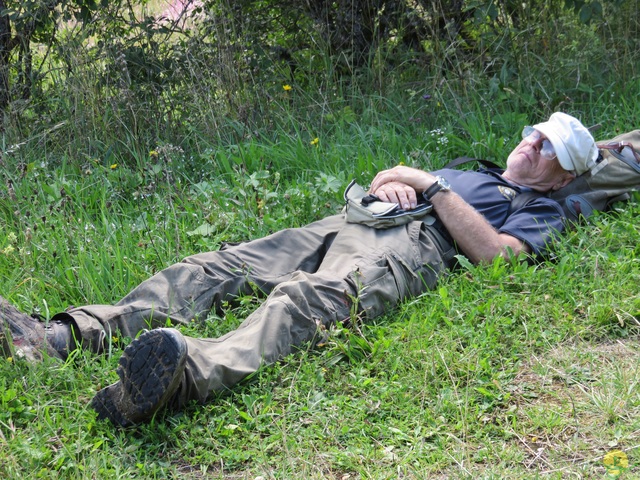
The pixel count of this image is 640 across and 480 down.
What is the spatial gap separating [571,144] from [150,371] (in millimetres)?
2518

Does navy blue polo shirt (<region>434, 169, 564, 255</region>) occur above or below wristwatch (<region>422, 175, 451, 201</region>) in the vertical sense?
below

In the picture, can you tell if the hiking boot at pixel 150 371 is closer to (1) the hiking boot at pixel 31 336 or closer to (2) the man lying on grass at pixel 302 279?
(2) the man lying on grass at pixel 302 279

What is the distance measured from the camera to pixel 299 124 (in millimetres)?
5684

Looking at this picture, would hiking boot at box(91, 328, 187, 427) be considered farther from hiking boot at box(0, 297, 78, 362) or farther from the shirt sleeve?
the shirt sleeve

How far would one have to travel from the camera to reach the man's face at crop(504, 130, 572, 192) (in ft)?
13.1

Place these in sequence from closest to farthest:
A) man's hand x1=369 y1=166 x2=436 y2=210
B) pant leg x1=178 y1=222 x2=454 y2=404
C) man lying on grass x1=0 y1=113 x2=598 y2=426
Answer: man lying on grass x1=0 y1=113 x2=598 y2=426
pant leg x1=178 y1=222 x2=454 y2=404
man's hand x1=369 y1=166 x2=436 y2=210

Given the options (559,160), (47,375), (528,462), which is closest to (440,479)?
(528,462)

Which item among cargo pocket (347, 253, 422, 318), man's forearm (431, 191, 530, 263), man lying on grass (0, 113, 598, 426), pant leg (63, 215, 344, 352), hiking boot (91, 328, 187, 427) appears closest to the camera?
hiking boot (91, 328, 187, 427)

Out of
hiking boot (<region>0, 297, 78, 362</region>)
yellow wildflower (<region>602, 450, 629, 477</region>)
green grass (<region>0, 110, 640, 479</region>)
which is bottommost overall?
yellow wildflower (<region>602, 450, 629, 477</region>)

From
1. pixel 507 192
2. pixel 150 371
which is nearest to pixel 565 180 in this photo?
pixel 507 192

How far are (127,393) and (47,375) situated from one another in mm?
560

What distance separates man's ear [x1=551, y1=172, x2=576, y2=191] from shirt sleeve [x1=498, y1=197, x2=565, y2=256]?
0.19m

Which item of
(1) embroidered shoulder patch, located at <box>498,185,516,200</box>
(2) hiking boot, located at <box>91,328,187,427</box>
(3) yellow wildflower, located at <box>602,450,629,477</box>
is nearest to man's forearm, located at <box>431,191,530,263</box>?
(1) embroidered shoulder patch, located at <box>498,185,516,200</box>

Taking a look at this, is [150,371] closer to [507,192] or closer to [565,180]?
[507,192]
